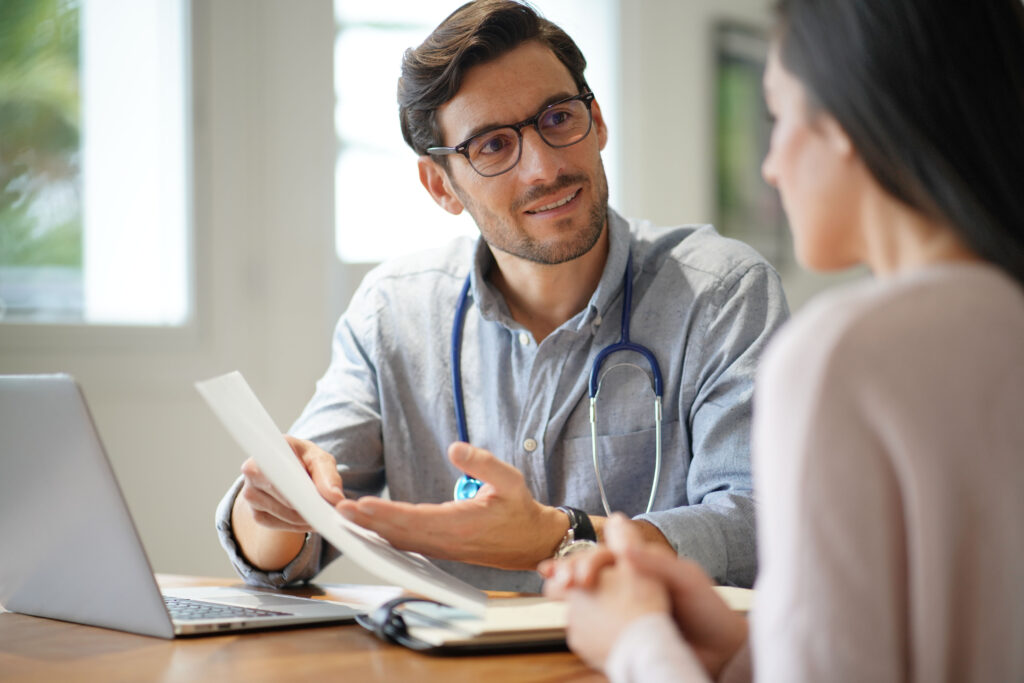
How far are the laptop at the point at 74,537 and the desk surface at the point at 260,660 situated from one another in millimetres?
28

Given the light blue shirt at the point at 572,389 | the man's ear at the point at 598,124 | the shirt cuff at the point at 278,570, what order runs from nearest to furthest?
the shirt cuff at the point at 278,570
the light blue shirt at the point at 572,389
the man's ear at the point at 598,124

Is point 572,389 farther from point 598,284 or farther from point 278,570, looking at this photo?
→ point 278,570

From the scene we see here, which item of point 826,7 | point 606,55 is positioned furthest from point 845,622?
point 606,55

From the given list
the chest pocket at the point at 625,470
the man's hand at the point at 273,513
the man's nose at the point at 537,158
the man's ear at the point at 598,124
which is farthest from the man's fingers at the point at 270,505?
the man's ear at the point at 598,124

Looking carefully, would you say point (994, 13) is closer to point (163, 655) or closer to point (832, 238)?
point (832, 238)

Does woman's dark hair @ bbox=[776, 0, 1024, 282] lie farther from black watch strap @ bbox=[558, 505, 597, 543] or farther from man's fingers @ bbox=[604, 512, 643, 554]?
black watch strap @ bbox=[558, 505, 597, 543]

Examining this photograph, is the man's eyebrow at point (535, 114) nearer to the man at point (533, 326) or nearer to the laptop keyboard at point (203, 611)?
the man at point (533, 326)

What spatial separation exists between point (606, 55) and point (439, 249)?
1.78 m

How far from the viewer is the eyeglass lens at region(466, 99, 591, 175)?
1687 millimetres

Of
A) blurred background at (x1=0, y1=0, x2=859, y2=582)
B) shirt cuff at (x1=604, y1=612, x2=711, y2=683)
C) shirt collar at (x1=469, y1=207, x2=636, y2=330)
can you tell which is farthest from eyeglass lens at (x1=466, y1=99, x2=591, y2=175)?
blurred background at (x1=0, y1=0, x2=859, y2=582)

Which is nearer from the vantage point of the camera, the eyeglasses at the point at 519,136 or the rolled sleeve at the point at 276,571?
the rolled sleeve at the point at 276,571

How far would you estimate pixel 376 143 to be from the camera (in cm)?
→ 300

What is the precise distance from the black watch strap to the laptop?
0.95 feet

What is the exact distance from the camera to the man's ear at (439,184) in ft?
6.21
